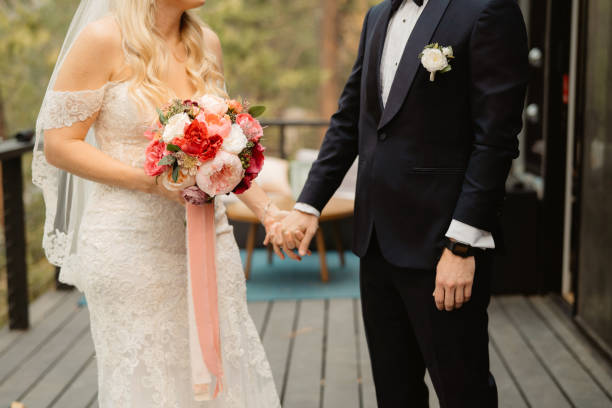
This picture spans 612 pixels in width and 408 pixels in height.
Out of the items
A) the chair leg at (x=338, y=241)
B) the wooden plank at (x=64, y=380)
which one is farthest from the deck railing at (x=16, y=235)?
the chair leg at (x=338, y=241)

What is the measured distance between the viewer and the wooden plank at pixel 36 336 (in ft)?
12.4

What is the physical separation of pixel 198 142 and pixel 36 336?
2664mm

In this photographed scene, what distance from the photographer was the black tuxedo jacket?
1807 millimetres

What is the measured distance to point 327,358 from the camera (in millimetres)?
3783

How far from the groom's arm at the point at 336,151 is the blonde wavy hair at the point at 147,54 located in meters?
0.46

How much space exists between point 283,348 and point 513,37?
250cm

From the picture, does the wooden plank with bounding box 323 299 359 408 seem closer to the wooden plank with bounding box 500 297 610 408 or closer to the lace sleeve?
the wooden plank with bounding box 500 297 610 408

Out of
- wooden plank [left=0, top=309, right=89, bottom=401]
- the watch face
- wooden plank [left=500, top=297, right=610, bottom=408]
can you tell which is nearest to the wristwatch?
the watch face

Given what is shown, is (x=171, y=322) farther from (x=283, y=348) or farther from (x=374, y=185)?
(x=283, y=348)

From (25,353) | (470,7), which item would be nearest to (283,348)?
(25,353)

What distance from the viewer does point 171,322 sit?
2.36 meters

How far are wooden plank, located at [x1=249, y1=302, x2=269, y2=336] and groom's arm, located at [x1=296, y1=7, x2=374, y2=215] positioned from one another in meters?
2.19

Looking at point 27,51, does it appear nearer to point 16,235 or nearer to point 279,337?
point 16,235

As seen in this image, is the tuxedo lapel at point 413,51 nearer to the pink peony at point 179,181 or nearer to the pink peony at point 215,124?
the pink peony at point 215,124
